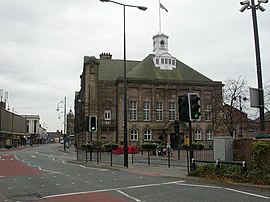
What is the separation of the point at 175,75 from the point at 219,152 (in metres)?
51.2

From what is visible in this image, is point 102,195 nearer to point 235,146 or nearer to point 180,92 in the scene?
point 235,146

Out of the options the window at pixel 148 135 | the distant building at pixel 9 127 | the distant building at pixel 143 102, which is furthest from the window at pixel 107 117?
the distant building at pixel 9 127

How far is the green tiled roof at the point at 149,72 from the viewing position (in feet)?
211

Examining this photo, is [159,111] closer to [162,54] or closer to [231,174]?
[162,54]

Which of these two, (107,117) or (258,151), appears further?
(107,117)

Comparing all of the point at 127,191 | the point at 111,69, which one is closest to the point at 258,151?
the point at 127,191

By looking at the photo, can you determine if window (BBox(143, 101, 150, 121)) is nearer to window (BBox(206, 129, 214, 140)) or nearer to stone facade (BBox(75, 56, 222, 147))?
stone facade (BBox(75, 56, 222, 147))

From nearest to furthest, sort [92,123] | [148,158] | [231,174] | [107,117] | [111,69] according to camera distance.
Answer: [231,174] → [148,158] → [92,123] → [107,117] → [111,69]

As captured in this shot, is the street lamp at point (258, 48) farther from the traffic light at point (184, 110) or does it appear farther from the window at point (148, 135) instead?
the window at point (148, 135)

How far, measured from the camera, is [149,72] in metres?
65.4

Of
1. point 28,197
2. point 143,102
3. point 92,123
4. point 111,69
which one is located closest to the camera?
point 28,197

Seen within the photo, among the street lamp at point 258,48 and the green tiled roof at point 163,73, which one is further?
the green tiled roof at point 163,73

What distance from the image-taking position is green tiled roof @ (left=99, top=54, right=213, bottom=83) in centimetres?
6425

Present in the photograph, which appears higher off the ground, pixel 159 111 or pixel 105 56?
pixel 105 56
